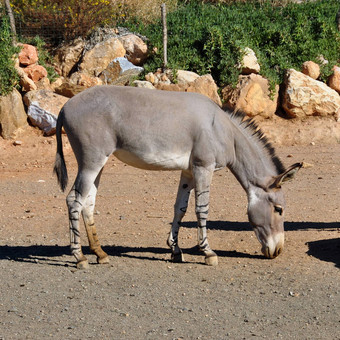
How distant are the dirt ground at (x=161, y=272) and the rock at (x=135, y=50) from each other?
5016mm

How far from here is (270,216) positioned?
7.30m

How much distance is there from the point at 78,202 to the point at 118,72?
8.28 m

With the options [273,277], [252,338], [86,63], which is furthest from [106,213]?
[86,63]

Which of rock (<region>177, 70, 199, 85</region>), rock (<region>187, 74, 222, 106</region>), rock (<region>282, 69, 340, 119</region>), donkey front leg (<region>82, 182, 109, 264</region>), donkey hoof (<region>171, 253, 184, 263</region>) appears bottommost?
rock (<region>282, 69, 340, 119</region>)

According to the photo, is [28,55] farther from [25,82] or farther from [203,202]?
[203,202]

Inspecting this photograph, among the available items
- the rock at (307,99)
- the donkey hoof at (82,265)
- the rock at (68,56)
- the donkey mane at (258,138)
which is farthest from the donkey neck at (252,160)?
the rock at (68,56)

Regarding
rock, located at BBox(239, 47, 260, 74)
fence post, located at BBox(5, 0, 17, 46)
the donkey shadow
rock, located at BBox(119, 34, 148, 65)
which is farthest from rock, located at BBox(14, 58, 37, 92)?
the donkey shadow

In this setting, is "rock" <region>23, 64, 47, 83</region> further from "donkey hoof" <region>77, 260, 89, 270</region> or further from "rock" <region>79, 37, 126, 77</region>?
"donkey hoof" <region>77, 260, 89, 270</region>

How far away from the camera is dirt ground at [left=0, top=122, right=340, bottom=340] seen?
5.60 meters

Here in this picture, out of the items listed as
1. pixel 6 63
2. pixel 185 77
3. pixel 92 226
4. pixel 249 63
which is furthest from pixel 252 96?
pixel 92 226

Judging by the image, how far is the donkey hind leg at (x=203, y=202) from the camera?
23.4 feet

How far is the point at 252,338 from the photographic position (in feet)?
17.4

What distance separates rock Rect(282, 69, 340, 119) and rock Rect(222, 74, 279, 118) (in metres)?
0.36

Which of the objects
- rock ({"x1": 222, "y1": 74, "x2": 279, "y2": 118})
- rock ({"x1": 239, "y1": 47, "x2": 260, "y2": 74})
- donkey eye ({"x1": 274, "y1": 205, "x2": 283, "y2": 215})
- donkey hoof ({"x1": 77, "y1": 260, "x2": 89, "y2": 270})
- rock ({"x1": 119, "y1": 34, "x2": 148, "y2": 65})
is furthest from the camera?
rock ({"x1": 119, "y1": 34, "x2": 148, "y2": 65})
